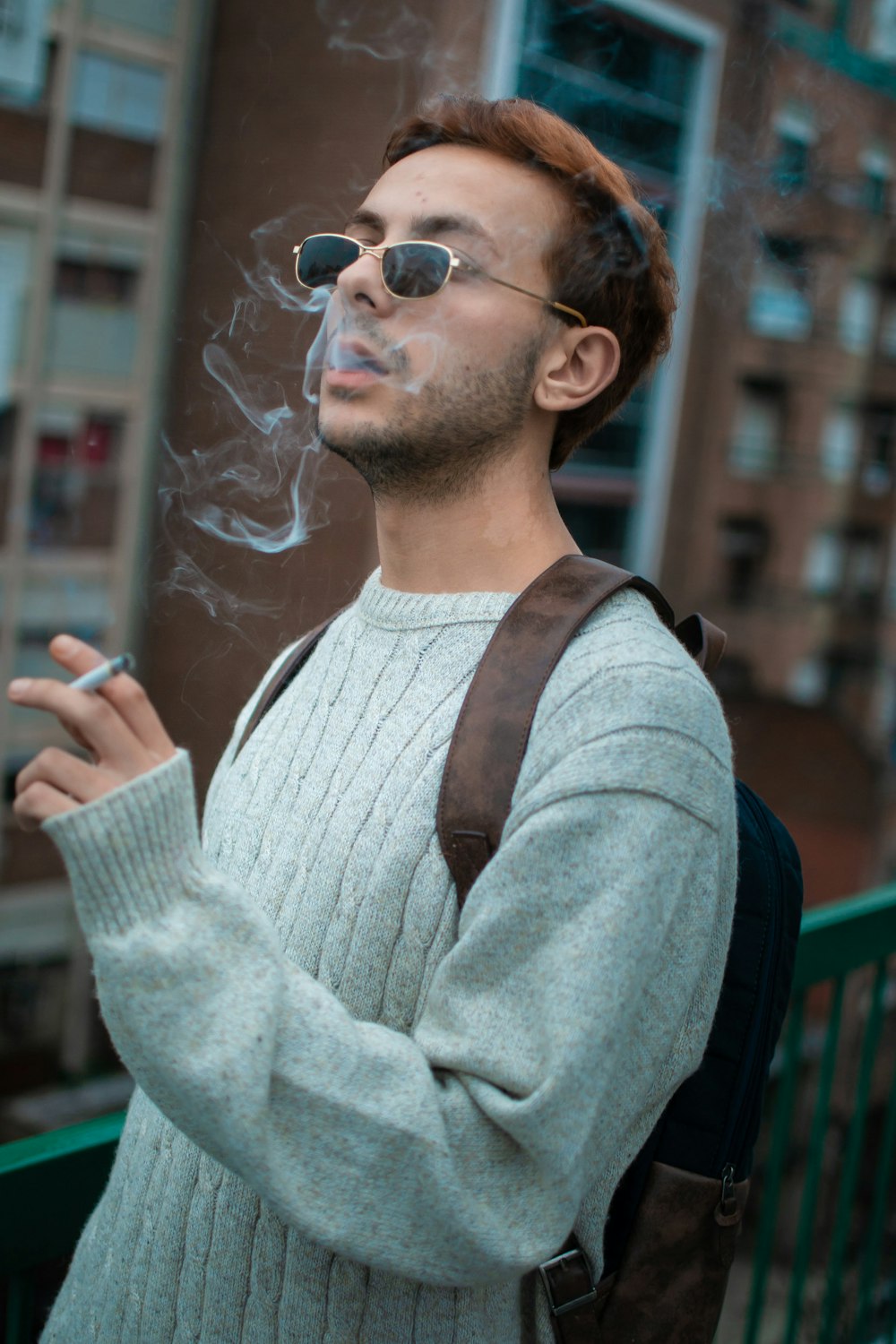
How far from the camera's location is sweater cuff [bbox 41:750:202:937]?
0.91m

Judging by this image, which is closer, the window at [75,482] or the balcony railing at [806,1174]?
the balcony railing at [806,1174]

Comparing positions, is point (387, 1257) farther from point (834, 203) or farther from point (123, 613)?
point (834, 203)

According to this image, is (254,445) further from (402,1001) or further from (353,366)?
(402,1001)

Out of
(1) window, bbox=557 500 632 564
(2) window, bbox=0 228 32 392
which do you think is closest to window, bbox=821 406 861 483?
(1) window, bbox=557 500 632 564

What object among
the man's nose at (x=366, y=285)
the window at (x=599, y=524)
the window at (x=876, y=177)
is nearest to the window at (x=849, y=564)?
the window at (x=599, y=524)

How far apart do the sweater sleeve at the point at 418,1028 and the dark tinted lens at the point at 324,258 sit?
71cm

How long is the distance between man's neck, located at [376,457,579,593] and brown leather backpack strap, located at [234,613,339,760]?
0.71ft

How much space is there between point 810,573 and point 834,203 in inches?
271

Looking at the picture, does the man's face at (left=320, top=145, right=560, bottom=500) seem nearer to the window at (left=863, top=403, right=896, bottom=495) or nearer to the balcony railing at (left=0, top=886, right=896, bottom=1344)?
the balcony railing at (left=0, top=886, right=896, bottom=1344)

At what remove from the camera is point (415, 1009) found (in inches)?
44.9

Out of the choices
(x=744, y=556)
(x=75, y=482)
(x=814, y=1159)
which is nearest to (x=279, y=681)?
(x=814, y=1159)

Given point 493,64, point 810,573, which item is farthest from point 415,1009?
point 810,573

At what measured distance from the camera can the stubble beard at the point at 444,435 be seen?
130 cm

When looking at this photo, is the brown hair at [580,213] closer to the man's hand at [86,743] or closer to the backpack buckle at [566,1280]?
the man's hand at [86,743]
